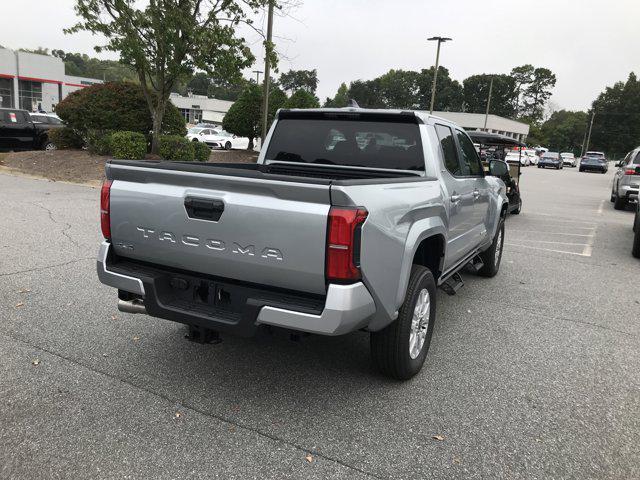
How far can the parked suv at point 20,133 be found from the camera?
732 inches

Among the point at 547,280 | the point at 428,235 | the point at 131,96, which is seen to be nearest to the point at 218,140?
the point at 131,96

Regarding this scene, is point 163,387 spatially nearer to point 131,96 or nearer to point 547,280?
point 547,280

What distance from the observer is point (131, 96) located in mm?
16359

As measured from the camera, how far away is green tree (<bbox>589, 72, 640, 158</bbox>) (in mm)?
97438

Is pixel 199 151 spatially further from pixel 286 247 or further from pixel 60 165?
pixel 286 247

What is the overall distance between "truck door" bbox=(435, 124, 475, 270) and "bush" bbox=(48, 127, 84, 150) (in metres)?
15.8

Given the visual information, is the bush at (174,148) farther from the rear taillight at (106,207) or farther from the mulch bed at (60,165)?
the rear taillight at (106,207)

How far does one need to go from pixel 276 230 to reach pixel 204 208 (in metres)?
0.50

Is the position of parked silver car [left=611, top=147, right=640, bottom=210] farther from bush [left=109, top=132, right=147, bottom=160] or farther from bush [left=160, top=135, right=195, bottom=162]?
bush [left=109, top=132, right=147, bottom=160]

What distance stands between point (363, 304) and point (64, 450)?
1.75m

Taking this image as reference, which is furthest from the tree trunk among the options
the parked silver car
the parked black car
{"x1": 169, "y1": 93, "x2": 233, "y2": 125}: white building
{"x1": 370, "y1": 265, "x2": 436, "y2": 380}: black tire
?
{"x1": 169, "y1": 93, "x2": 233, "y2": 125}: white building

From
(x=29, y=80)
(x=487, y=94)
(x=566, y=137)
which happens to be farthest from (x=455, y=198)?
(x=487, y=94)

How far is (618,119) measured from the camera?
99375mm

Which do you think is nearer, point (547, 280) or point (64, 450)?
point (64, 450)
